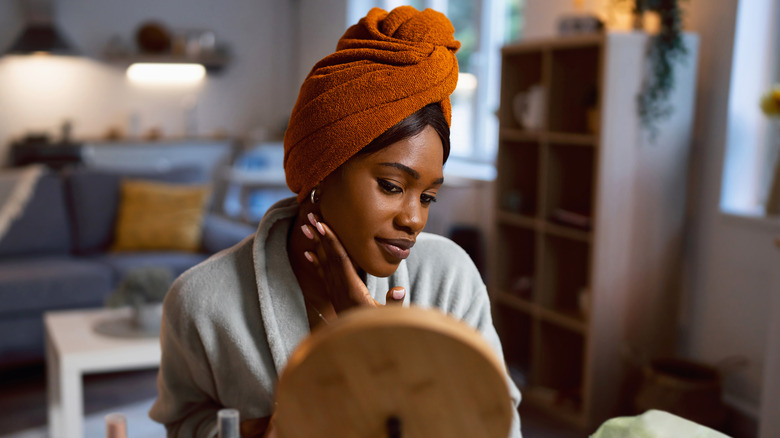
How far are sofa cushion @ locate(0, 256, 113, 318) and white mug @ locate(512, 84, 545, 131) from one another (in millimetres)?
2081

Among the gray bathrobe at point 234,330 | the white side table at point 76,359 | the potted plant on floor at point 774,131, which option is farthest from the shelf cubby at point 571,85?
the gray bathrobe at point 234,330

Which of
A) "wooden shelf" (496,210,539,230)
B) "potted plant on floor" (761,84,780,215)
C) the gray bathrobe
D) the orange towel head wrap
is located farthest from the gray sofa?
the orange towel head wrap

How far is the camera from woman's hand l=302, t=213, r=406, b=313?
2.41ft

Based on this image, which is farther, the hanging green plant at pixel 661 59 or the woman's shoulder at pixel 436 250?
the hanging green plant at pixel 661 59

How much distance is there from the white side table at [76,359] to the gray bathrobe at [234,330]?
151cm

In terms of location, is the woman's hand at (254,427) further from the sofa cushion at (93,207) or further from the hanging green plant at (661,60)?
the sofa cushion at (93,207)

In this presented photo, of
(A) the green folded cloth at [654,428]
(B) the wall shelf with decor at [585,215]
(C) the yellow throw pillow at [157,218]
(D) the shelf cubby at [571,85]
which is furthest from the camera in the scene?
(C) the yellow throw pillow at [157,218]

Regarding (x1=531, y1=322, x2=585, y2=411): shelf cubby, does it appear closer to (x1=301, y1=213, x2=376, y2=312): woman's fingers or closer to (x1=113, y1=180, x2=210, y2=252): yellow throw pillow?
(x1=113, y1=180, x2=210, y2=252): yellow throw pillow

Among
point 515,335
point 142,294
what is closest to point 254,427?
point 142,294

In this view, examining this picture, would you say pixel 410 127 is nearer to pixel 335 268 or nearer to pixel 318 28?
A: pixel 335 268

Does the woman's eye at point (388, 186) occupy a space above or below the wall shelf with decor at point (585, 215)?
above

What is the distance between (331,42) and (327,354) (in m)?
5.94

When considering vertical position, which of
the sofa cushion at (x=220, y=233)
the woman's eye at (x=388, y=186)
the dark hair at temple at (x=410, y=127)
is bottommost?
the sofa cushion at (x=220, y=233)

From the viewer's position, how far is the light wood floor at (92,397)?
8.83ft
